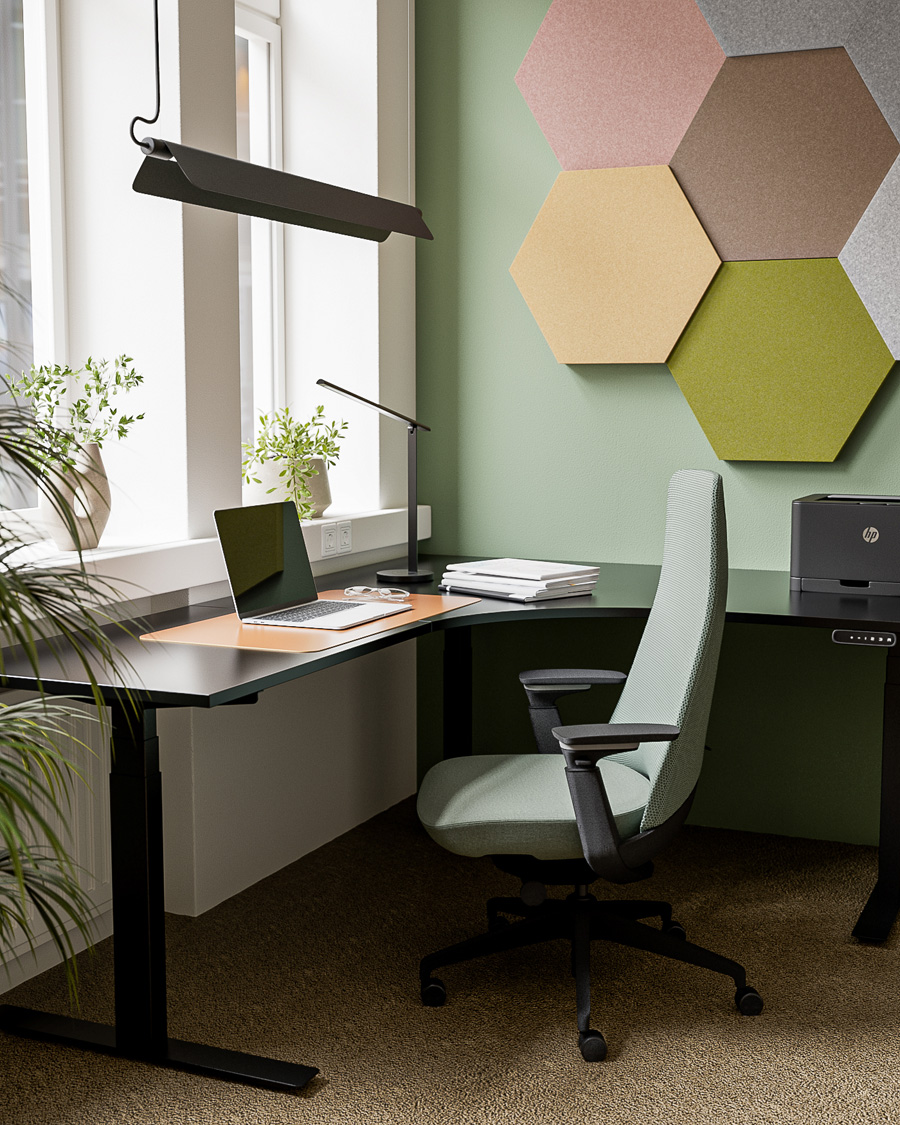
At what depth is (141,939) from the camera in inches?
80.0

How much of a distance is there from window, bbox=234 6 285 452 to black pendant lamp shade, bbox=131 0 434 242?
25.3 inches

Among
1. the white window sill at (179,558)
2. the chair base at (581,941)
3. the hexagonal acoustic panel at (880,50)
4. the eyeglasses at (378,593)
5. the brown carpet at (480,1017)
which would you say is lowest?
the brown carpet at (480,1017)

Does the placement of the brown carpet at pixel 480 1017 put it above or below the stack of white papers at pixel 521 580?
below

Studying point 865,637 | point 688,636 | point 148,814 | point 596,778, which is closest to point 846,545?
point 865,637

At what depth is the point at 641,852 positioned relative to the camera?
6.88ft

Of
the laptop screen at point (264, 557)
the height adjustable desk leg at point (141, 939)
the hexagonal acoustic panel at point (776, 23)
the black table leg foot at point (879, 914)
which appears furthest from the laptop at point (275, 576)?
the hexagonal acoustic panel at point (776, 23)

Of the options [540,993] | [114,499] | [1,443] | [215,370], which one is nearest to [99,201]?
[215,370]

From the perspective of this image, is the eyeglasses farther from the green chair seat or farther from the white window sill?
the green chair seat

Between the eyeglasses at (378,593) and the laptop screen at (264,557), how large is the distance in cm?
14

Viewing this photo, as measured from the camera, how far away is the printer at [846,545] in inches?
111

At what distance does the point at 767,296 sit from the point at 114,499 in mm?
1792

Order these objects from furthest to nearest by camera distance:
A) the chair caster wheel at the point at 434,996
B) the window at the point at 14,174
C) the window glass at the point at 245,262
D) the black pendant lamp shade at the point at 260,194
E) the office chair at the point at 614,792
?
1. the window glass at the point at 245,262
2. the window at the point at 14,174
3. the chair caster wheel at the point at 434,996
4. the black pendant lamp shade at the point at 260,194
5. the office chair at the point at 614,792

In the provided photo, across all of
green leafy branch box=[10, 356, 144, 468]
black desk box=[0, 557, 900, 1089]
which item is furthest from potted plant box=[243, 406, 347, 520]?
black desk box=[0, 557, 900, 1089]

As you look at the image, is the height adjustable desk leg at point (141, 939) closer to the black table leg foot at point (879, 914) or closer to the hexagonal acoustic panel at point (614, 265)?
the black table leg foot at point (879, 914)
